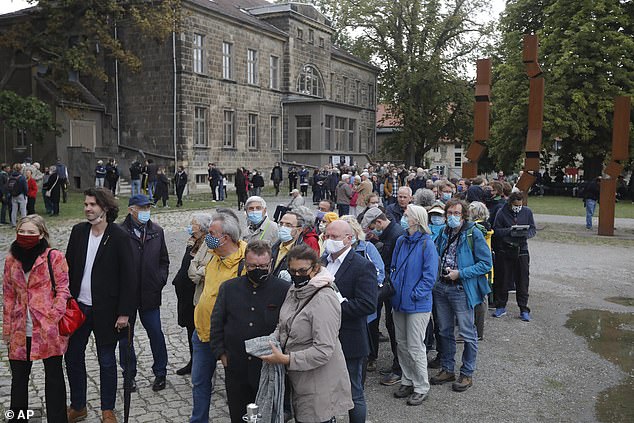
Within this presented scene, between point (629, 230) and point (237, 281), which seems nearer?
point (237, 281)

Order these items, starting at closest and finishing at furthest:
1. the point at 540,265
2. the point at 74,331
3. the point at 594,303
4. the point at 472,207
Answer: the point at 74,331, the point at 472,207, the point at 594,303, the point at 540,265

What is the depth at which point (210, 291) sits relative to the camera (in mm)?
4949

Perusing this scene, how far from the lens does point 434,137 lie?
49219 mm

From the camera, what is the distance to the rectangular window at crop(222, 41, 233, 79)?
33844 millimetres

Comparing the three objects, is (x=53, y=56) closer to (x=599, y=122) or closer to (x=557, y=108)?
(x=557, y=108)

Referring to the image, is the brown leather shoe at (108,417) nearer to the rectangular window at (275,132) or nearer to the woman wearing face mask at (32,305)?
the woman wearing face mask at (32,305)

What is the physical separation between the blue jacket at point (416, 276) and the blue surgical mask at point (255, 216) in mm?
1664

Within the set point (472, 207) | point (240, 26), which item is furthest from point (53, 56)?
point (472, 207)

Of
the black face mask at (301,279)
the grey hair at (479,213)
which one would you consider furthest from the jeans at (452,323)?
the black face mask at (301,279)

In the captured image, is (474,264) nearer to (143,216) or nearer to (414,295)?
(414,295)

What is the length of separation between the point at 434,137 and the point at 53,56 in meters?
30.2

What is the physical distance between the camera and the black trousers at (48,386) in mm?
4902

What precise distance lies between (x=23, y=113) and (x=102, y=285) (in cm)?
2284

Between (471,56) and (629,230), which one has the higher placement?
(471,56)
